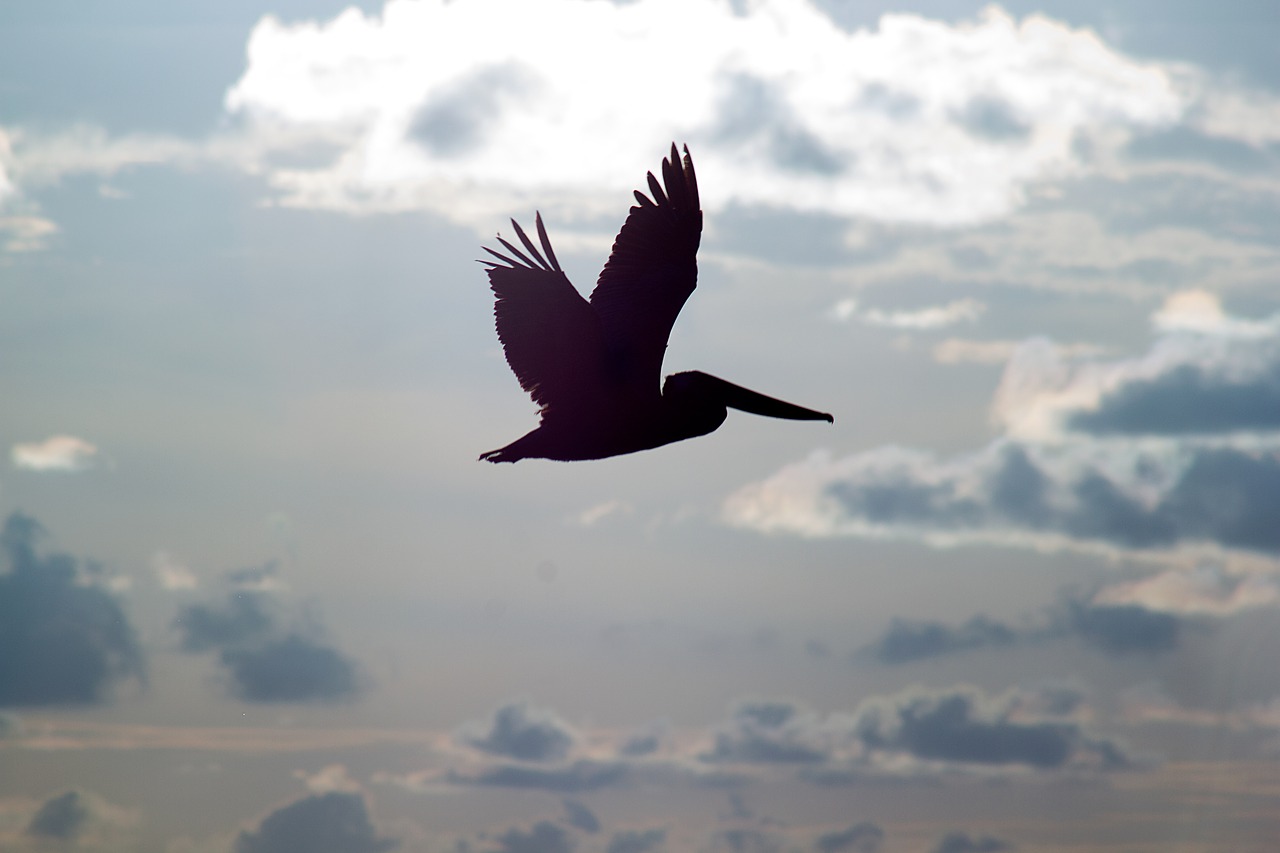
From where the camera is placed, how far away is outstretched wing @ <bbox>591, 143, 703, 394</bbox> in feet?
40.7

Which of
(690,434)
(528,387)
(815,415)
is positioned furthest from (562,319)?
Answer: (815,415)

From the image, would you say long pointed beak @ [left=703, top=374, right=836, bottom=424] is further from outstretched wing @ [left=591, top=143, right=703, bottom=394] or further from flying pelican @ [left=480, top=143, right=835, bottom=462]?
outstretched wing @ [left=591, top=143, right=703, bottom=394]

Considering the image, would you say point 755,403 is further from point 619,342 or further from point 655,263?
point 655,263

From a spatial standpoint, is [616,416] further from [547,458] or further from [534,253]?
[534,253]

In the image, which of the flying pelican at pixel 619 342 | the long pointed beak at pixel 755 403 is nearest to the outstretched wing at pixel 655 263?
the flying pelican at pixel 619 342

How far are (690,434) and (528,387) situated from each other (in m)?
2.15

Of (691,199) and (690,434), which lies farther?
(691,199)

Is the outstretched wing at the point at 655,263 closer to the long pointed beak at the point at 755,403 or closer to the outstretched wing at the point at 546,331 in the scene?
the outstretched wing at the point at 546,331

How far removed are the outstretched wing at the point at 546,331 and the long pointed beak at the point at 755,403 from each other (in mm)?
1475

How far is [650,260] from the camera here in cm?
1266

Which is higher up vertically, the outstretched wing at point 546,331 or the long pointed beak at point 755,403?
the outstretched wing at point 546,331

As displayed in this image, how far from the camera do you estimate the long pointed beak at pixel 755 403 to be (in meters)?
11.6

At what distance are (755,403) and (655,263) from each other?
2220 mm

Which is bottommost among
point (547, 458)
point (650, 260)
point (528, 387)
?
point (547, 458)
